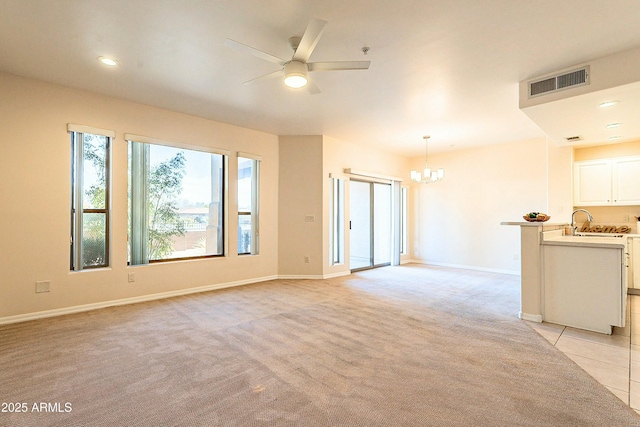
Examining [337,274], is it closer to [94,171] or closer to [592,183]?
[94,171]

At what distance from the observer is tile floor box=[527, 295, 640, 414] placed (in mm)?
2238

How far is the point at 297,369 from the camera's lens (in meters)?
2.44

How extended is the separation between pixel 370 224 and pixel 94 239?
5540 millimetres

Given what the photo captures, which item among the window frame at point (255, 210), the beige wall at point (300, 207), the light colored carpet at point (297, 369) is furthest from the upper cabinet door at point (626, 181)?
the window frame at point (255, 210)

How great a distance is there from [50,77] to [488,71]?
5219mm

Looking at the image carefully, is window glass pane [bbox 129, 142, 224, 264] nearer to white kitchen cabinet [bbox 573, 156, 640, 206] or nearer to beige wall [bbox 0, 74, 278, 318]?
beige wall [bbox 0, 74, 278, 318]

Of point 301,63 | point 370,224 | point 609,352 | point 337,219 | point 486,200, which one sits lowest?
point 609,352

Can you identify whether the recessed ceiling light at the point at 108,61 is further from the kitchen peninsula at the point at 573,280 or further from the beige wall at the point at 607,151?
the beige wall at the point at 607,151

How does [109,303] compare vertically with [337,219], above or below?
below

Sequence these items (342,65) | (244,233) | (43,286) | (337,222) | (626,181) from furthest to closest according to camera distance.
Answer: (337,222)
(244,233)
(626,181)
(43,286)
(342,65)

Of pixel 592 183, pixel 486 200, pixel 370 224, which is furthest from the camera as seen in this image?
pixel 370 224

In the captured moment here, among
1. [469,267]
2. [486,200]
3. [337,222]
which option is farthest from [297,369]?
[486,200]

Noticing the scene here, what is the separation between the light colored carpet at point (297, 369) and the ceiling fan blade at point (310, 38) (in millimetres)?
2644

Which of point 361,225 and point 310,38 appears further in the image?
point 361,225
